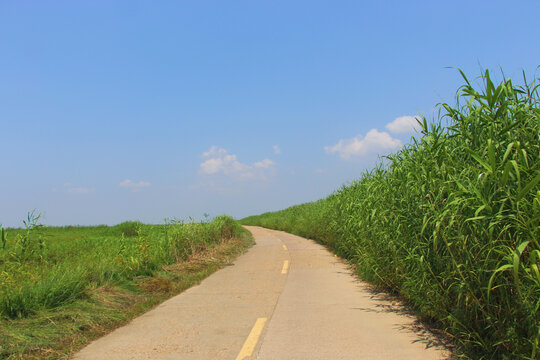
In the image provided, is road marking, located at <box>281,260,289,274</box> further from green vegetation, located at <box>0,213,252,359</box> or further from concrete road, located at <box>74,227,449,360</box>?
green vegetation, located at <box>0,213,252,359</box>

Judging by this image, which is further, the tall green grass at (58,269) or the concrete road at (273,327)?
the tall green grass at (58,269)

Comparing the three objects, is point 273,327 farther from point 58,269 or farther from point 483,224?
point 58,269

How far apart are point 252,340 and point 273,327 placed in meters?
0.74

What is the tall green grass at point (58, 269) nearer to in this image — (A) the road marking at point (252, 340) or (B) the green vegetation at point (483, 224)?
(A) the road marking at point (252, 340)

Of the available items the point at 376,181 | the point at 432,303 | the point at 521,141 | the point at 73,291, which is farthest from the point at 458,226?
the point at 73,291

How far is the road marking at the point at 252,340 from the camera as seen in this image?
4957mm

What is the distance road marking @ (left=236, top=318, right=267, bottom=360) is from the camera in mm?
4957

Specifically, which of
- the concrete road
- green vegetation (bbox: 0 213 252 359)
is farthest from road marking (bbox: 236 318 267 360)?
green vegetation (bbox: 0 213 252 359)

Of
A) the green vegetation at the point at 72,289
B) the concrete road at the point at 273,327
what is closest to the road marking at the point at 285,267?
the concrete road at the point at 273,327

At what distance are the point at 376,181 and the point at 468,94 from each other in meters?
5.62

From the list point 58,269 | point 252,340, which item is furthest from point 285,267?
point 252,340

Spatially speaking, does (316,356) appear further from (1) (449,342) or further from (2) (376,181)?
(2) (376,181)

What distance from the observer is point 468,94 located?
5.02 meters

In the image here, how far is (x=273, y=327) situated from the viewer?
6.20 meters
